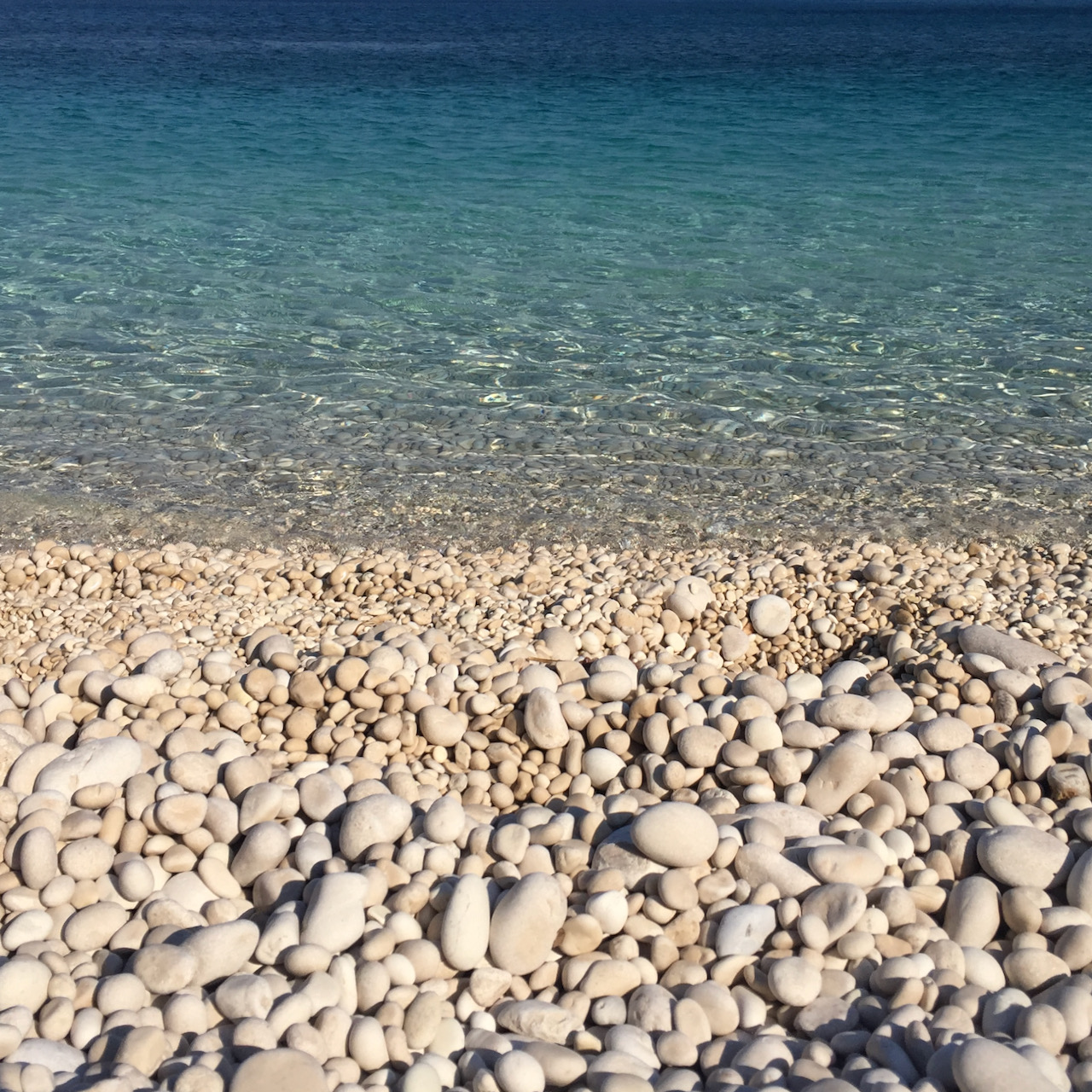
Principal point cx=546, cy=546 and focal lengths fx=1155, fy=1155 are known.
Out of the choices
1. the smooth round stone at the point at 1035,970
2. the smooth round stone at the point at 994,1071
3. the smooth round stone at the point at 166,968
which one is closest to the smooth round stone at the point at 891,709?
the smooth round stone at the point at 1035,970

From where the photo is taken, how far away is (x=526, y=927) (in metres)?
2.77

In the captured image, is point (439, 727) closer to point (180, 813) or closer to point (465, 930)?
point (180, 813)

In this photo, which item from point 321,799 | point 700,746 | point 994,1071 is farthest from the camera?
point 700,746

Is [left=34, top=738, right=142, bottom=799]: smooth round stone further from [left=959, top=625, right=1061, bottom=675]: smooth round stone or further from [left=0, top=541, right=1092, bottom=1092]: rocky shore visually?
[left=959, top=625, right=1061, bottom=675]: smooth round stone

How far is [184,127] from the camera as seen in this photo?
61.7ft

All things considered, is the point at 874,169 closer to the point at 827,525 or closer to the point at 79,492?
the point at 827,525

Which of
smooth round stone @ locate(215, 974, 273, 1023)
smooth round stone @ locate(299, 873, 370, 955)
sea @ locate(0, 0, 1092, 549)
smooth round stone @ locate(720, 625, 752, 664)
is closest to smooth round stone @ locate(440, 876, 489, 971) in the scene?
smooth round stone @ locate(299, 873, 370, 955)

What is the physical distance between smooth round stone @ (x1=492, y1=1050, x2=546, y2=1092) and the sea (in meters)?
3.40

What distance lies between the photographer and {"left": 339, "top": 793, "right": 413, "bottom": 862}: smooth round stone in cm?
310

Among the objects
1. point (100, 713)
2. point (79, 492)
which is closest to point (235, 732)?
point (100, 713)

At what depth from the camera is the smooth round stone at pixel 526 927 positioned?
9.05 ft

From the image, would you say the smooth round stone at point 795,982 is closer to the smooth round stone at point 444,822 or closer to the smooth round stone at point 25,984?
the smooth round stone at point 444,822

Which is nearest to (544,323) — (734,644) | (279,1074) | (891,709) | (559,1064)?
(734,644)

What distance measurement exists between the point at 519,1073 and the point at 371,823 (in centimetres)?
91
